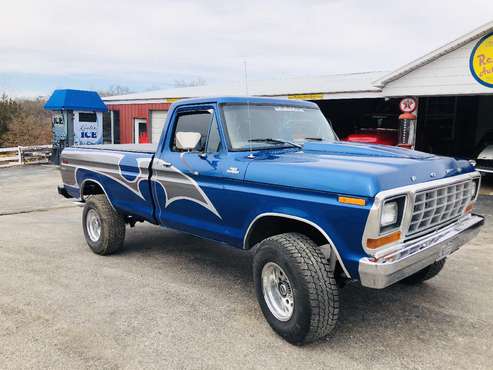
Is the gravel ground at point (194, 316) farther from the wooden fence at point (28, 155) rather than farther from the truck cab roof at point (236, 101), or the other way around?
the wooden fence at point (28, 155)

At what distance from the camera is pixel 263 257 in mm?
3658

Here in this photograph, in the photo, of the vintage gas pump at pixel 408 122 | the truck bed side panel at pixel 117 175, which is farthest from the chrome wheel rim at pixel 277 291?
the vintage gas pump at pixel 408 122

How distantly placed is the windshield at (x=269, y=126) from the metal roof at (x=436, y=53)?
23.5ft

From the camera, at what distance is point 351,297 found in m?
4.57

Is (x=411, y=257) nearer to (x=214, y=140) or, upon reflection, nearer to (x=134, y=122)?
(x=214, y=140)

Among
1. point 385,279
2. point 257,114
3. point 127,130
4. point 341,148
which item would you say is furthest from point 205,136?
point 127,130

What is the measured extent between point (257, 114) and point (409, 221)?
1.95 m

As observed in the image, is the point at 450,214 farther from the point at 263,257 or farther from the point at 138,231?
the point at 138,231

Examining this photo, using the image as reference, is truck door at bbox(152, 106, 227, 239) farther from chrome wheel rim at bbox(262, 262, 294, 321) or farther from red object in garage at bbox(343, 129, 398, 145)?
red object in garage at bbox(343, 129, 398, 145)

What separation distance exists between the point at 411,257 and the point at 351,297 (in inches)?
60.0

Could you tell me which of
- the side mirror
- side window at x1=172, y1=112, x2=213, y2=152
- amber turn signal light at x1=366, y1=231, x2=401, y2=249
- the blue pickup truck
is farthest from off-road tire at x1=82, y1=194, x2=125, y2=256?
amber turn signal light at x1=366, y1=231, x2=401, y2=249

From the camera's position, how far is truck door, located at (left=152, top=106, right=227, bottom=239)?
4223mm

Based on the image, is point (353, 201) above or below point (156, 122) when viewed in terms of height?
below

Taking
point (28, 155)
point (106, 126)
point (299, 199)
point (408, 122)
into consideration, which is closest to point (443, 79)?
point (408, 122)
